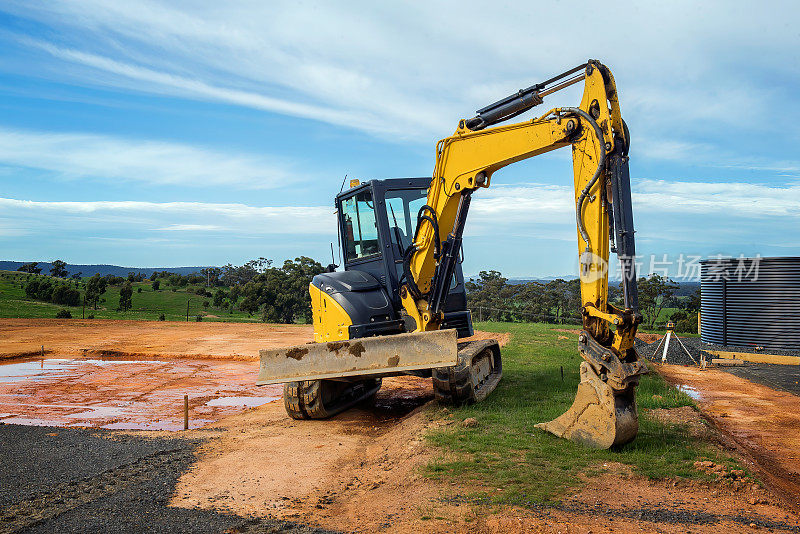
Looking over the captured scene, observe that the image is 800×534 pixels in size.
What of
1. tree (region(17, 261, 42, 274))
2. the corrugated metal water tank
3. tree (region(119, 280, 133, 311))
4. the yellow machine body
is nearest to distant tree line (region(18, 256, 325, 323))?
tree (region(119, 280, 133, 311))

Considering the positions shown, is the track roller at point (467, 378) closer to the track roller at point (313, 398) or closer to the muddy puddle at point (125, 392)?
the track roller at point (313, 398)

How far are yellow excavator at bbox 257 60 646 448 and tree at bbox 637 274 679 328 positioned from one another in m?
35.3

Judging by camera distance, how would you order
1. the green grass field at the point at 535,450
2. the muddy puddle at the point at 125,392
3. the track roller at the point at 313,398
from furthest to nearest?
the muddy puddle at the point at 125,392
the track roller at the point at 313,398
the green grass field at the point at 535,450

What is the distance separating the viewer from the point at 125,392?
48.3 feet

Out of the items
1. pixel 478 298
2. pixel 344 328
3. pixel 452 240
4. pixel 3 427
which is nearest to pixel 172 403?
pixel 3 427

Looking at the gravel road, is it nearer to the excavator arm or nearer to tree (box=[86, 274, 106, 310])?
the excavator arm

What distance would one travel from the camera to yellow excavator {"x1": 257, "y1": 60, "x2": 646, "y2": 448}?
7125 mm

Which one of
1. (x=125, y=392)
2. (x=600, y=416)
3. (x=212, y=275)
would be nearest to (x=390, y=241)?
(x=600, y=416)

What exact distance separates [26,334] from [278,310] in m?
18.4

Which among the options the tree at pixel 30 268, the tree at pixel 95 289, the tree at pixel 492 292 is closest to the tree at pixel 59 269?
the tree at pixel 30 268

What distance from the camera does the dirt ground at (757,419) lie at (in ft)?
24.4

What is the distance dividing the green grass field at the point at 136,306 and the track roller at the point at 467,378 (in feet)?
109

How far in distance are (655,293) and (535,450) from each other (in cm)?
3934

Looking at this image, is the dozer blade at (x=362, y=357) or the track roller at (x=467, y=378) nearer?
the dozer blade at (x=362, y=357)
